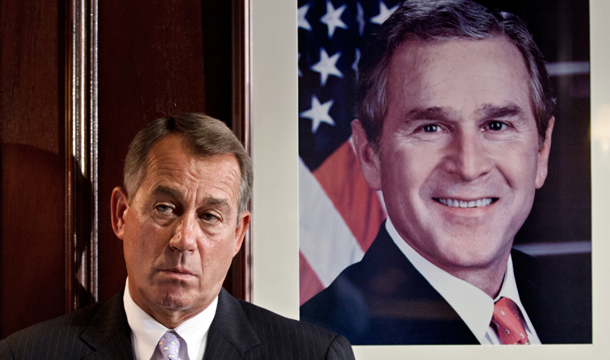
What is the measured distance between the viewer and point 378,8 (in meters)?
1.23

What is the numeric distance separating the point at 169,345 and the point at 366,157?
1.86ft

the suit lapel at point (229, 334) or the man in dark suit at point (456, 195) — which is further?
the man in dark suit at point (456, 195)

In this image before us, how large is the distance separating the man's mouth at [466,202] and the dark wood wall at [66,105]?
0.48 m

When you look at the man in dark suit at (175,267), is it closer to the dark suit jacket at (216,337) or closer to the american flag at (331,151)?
the dark suit jacket at (216,337)

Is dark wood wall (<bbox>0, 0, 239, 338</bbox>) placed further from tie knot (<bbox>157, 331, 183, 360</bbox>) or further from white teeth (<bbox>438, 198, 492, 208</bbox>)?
white teeth (<bbox>438, 198, 492, 208</bbox>)

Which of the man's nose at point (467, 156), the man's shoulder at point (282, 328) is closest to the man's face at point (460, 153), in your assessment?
the man's nose at point (467, 156)

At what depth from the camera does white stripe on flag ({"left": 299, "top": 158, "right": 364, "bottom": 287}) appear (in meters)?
1.21

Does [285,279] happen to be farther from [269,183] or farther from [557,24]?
[557,24]

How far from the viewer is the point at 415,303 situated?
1207 mm

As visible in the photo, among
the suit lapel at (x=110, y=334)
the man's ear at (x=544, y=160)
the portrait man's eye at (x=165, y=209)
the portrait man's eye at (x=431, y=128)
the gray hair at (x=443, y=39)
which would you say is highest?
the gray hair at (x=443, y=39)

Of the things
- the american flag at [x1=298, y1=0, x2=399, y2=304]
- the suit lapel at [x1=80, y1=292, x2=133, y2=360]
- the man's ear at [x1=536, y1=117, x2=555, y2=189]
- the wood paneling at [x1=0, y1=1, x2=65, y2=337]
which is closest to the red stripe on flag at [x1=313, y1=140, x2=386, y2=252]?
the american flag at [x1=298, y1=0, x2=399, y2=304]

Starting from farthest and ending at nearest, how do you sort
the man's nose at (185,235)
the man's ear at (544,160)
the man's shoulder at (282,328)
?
the man's ear at (544,160)
the man's shoulder at (282,328)
the man's nose at (185,235)

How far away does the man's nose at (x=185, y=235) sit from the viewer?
994 mm

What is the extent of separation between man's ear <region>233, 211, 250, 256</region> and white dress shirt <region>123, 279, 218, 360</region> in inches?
5.7
